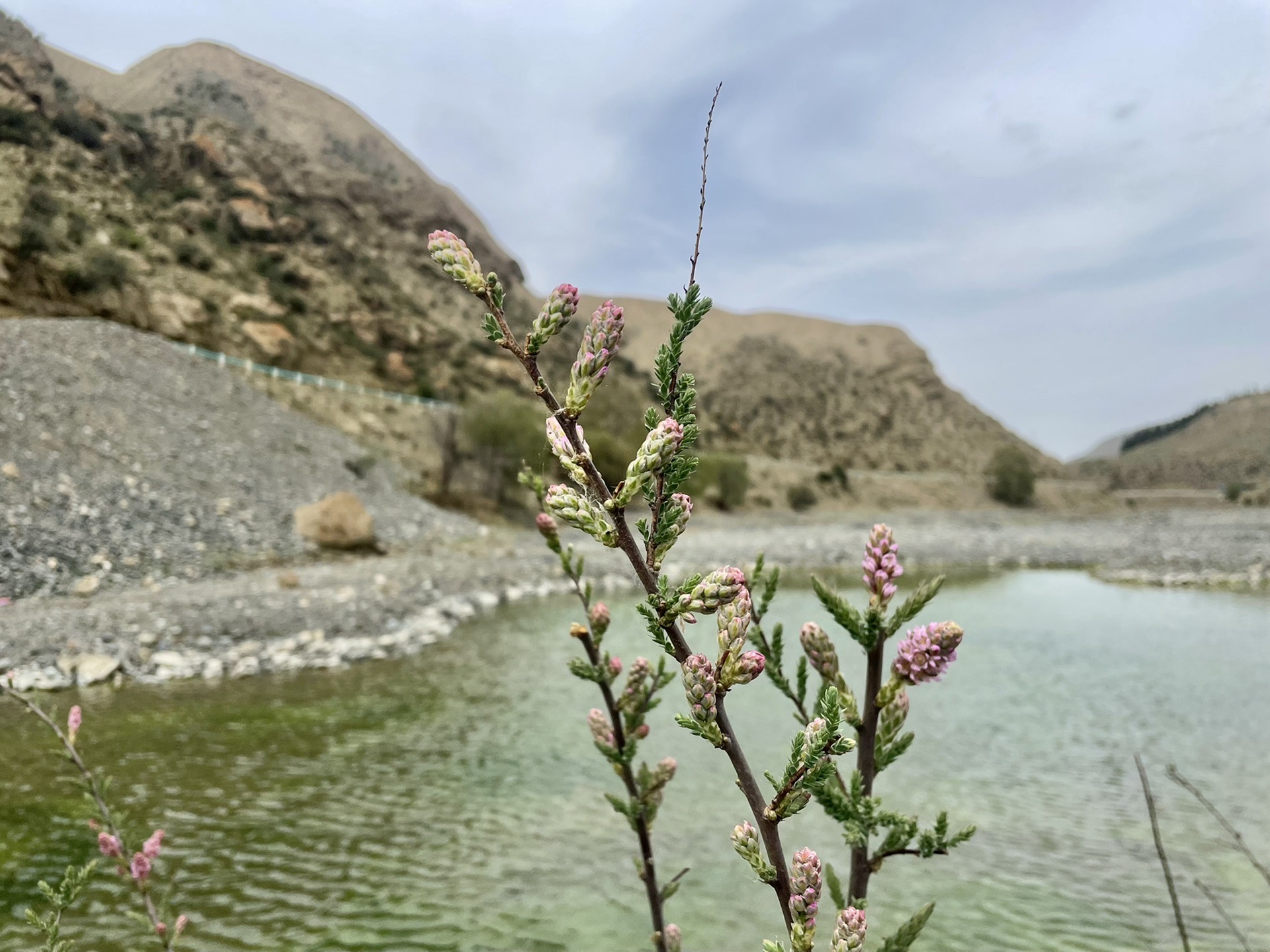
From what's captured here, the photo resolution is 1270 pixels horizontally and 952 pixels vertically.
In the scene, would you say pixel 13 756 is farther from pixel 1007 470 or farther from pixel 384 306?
pixel 1007 470

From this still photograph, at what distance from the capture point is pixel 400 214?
297ft

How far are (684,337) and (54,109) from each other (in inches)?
2767

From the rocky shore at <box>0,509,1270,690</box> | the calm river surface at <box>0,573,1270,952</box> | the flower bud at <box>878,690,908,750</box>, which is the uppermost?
the flower bud at <box>878,690,908,750</box>

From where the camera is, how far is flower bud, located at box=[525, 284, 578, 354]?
57.6 inches

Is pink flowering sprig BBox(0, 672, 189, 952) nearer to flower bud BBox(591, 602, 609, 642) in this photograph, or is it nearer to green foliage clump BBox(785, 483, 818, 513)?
flower bud BBox(591, 602, 609, 642)

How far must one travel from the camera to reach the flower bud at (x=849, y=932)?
1.44 metres

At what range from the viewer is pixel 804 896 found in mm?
1428

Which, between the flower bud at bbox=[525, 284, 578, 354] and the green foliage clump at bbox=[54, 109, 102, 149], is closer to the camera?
the flower bud at bbox=[525, 284, 578, 354]

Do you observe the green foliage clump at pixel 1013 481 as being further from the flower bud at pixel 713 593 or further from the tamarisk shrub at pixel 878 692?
the flower bud at pixel 713 593

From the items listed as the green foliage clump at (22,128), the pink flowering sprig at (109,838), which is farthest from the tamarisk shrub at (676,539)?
the green foliage clump at (22,128)

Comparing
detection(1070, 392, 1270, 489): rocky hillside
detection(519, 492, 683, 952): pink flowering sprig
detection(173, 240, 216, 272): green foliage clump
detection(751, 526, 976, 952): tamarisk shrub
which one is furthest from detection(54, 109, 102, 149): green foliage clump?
detection(1070, 392, 1270, 489): rocky hillside

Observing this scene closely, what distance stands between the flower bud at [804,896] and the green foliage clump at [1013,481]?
9629cm

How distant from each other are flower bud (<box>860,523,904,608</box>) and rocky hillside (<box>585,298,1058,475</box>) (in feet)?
288

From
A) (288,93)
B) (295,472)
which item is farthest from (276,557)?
(288,93)
